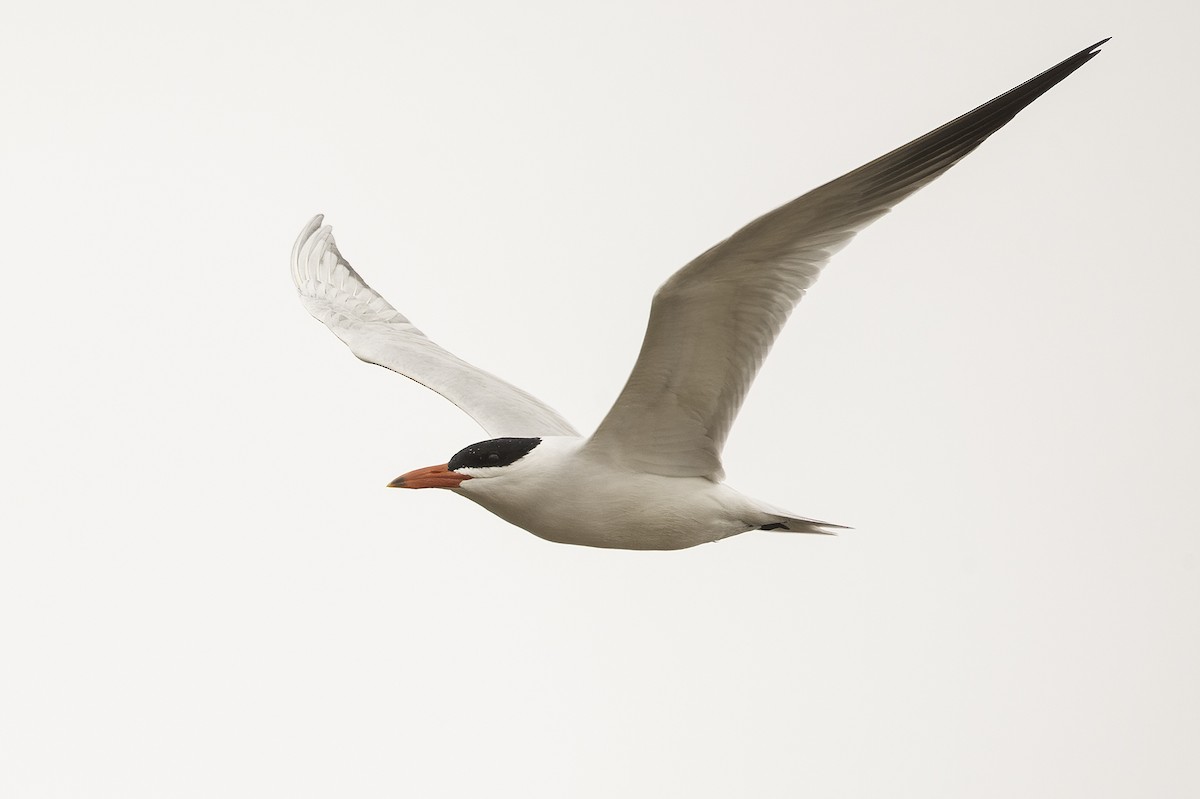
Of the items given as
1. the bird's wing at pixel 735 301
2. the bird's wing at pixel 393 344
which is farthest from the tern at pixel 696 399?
the bird's wing at pixel 393 344

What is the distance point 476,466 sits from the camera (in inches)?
271

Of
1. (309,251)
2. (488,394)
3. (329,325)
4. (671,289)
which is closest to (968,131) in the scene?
(671,289)

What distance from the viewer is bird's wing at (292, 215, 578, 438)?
27.4 ft

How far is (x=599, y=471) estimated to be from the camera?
22.4 feet

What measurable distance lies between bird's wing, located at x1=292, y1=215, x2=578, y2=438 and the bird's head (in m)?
1.10

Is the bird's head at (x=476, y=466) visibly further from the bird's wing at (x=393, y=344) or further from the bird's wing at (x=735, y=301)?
the bird's wing at (x=393, y=344)

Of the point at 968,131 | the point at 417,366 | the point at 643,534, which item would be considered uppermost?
the point at 968,131

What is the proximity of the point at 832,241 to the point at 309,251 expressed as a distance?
513 cm

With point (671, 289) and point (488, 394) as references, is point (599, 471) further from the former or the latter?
point (488, 394)

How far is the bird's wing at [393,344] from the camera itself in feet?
27.4

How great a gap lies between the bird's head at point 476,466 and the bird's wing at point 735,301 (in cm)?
33

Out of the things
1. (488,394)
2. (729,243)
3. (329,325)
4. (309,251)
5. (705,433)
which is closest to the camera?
(729,243)

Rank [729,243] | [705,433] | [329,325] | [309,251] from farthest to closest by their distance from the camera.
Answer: [309,251]
[329,325]
[705,433]
[729,243]

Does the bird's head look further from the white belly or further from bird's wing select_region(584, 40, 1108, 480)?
bird's wing select_region(584, 40, 1108, 480)
